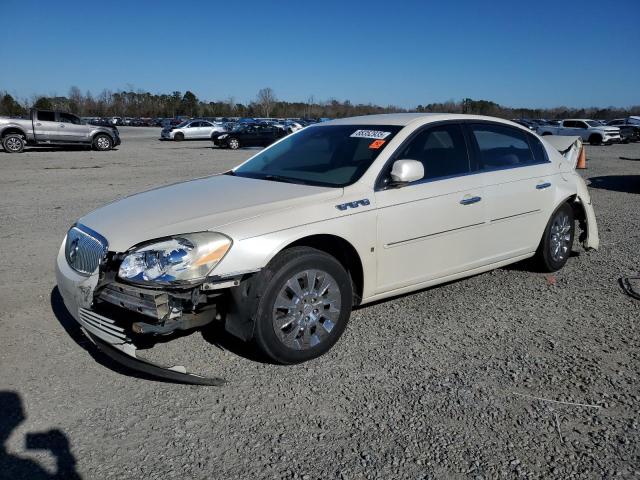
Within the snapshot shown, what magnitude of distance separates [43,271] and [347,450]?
13.6 ft

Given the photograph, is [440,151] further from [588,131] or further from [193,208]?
[588,131]

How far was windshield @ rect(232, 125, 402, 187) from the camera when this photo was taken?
414 cm

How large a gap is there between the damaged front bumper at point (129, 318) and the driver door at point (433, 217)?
1.42 metres

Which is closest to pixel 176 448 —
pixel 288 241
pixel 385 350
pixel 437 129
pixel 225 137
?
pixel 288 241

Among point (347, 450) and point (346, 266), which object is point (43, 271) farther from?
point (347, 450)

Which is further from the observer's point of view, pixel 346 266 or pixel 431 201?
pixel 431 201

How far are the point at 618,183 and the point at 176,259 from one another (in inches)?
510

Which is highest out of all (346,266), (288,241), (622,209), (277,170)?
(277,170)

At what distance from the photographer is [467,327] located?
4.19 meters

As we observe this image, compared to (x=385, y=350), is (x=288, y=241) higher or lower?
higher

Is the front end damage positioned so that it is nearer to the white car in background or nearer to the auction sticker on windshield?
the auction sticker on windshield

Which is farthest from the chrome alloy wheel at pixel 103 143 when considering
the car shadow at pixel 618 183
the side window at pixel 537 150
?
the side window at pixel 537 150

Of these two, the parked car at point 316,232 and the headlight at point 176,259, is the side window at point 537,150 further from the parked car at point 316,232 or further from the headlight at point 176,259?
the headlight at point 176,259

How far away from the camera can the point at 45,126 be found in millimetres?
22688
